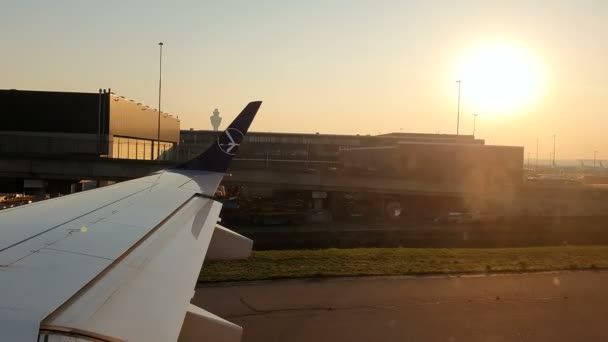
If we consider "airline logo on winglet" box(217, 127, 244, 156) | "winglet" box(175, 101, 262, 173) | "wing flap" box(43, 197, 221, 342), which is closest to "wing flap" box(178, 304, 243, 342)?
"wing flap" box(43, 197, 221, 342)

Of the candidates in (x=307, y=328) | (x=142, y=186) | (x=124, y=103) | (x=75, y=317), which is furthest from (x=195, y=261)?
(x=124, y=103)

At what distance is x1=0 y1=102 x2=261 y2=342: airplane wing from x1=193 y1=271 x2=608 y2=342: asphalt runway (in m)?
2.69

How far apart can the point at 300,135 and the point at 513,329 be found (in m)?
79.0

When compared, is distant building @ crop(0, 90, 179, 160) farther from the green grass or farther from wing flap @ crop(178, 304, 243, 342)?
wing flap @ crop(178, 304, 243, 342)

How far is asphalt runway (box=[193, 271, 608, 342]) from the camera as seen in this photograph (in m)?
7.24

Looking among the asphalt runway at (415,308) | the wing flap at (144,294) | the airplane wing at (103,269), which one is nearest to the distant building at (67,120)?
the asphalt runway at (415,308)

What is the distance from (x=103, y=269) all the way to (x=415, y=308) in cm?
651

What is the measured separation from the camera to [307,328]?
730cm

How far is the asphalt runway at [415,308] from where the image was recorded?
7.24m

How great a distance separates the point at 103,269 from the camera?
2742mm

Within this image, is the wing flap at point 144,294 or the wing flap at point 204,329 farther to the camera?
the wing flap at point 204,329

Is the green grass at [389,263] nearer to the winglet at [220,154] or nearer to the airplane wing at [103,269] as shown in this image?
the winglet at [220,154]

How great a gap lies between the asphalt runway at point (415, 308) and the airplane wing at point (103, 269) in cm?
269

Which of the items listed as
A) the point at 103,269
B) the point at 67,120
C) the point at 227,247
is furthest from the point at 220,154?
the point at 67,120
